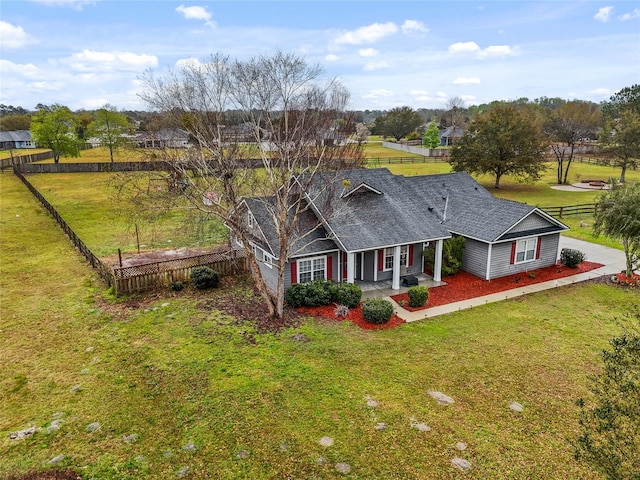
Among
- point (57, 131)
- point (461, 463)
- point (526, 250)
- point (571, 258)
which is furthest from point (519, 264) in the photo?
point (57, 131)

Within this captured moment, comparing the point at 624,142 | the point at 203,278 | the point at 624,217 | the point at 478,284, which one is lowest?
the point at 478,284

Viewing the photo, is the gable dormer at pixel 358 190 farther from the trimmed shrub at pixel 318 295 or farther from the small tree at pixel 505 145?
the small tree at pixel 505 145

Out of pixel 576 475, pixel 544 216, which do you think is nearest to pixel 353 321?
pixel 576 475

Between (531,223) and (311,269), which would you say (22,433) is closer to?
(311,269)

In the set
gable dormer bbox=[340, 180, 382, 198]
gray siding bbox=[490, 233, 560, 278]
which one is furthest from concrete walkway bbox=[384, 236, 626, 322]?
gable dormer bbox=[340, 180, 382, 198]

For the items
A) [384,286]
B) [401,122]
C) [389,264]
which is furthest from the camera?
[401,122]

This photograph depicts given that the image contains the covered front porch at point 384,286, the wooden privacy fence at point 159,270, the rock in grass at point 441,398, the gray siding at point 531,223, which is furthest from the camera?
the gray siding at point 531,223

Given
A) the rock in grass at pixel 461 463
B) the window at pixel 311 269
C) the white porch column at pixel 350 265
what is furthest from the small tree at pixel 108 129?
the rock in grass at pixel 461 463

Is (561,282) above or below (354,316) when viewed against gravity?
above
